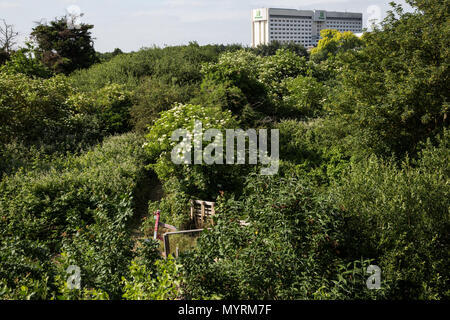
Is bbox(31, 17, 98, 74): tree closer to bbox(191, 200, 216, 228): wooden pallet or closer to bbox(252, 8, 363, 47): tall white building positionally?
bbox(191, 200, 216, 228): wooden pallet

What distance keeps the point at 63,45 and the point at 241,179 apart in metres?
15.5

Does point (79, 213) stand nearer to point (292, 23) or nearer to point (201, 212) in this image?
point (201, 212)

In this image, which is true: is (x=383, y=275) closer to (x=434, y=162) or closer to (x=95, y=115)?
(x=434, y=162)

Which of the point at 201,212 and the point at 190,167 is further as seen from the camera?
the point at 190,167

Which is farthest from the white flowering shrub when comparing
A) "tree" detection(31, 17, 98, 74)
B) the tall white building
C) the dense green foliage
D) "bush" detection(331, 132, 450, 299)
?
the tall white building

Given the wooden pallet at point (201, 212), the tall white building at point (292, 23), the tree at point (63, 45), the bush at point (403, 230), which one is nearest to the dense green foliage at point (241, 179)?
the bush at point (403, 230)

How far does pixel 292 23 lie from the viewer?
10450 cm

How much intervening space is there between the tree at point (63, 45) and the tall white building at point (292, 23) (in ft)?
291

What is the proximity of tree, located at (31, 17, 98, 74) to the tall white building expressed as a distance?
3496 inches

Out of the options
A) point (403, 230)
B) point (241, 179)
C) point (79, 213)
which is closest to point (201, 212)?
point (241, 179)

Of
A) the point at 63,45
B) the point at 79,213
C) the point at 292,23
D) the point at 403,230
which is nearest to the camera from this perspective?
the point at 403,230

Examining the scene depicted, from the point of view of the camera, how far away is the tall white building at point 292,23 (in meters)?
102

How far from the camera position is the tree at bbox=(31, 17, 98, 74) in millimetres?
18266
